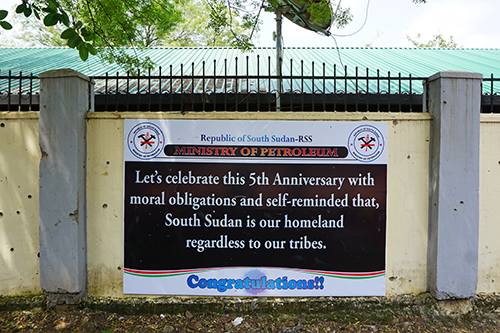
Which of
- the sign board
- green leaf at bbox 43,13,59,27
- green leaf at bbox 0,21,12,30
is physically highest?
green leaf at bbox 43,13,59,27

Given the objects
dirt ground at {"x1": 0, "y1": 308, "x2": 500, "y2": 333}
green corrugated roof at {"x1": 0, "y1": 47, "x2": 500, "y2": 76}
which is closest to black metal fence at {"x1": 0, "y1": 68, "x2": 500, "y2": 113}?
green corrugated roof at {"x1": 0, "y1": 47, "x2": 500, "y2": 76}

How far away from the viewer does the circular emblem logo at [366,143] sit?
3195 mm

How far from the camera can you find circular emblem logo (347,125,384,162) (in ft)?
10.5

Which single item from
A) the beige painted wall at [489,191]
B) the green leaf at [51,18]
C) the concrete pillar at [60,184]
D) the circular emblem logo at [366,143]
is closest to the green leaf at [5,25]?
the green leaf at [51,18]

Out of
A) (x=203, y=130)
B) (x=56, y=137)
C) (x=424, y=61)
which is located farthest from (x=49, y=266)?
(x=424, y=61)

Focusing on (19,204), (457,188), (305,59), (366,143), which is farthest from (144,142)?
(305,59)

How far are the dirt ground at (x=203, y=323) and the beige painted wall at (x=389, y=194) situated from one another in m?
0.29

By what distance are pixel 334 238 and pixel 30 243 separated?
351 cm

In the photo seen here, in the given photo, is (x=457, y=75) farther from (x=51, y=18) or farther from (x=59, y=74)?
(x=59, y=74)

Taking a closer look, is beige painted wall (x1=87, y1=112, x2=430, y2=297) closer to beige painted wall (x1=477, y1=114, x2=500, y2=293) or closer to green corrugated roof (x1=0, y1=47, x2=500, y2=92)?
beige painted wall (x1=477, y1=114, x2=500, y2=293)

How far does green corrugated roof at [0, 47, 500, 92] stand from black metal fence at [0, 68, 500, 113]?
0.56 metres

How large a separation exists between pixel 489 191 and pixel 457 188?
19.1 inches

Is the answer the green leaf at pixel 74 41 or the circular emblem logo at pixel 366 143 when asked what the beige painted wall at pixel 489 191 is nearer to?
the circular emblem logo at pixel 366 143

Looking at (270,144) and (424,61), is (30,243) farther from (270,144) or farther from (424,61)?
(424,61)
